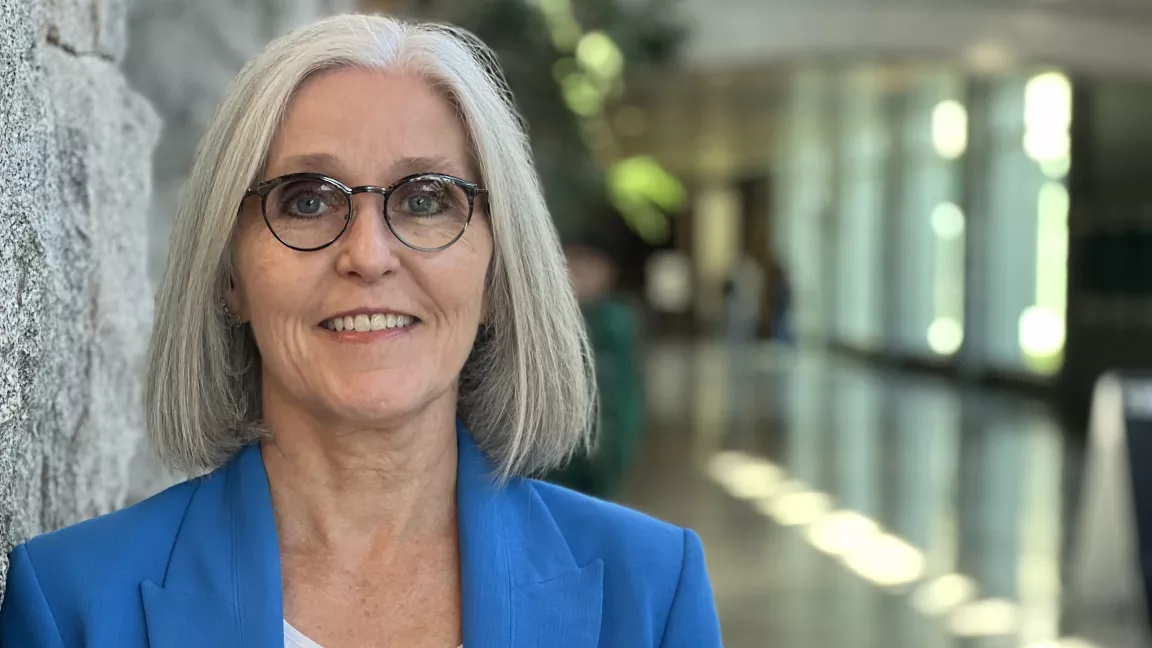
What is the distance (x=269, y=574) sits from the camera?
146 centimetres

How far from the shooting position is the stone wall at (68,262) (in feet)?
4.82

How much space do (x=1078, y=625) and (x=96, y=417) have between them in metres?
5.31

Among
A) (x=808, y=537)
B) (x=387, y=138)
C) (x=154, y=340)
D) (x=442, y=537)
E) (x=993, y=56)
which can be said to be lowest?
(x=808, y=537)

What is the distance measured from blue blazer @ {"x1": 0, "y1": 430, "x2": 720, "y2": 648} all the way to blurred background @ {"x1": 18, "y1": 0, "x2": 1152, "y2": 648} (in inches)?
40.1

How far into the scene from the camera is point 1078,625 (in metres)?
5.91

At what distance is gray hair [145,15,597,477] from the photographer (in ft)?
4.85

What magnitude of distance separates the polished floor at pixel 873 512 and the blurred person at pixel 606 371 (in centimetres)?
76

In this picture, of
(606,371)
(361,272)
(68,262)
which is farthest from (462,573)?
(606,371)

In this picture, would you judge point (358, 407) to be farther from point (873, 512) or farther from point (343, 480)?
point (873, 512)

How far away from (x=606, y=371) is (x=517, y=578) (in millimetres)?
6381

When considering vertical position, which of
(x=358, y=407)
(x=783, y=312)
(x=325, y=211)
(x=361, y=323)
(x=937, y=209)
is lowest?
(x=783, y=312)

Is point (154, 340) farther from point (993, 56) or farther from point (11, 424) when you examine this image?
point (993, 56)

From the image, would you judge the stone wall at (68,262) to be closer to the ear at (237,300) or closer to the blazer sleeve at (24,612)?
the blazer sleeve at (24,612)

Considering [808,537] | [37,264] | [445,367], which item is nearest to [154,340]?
[37,264]
